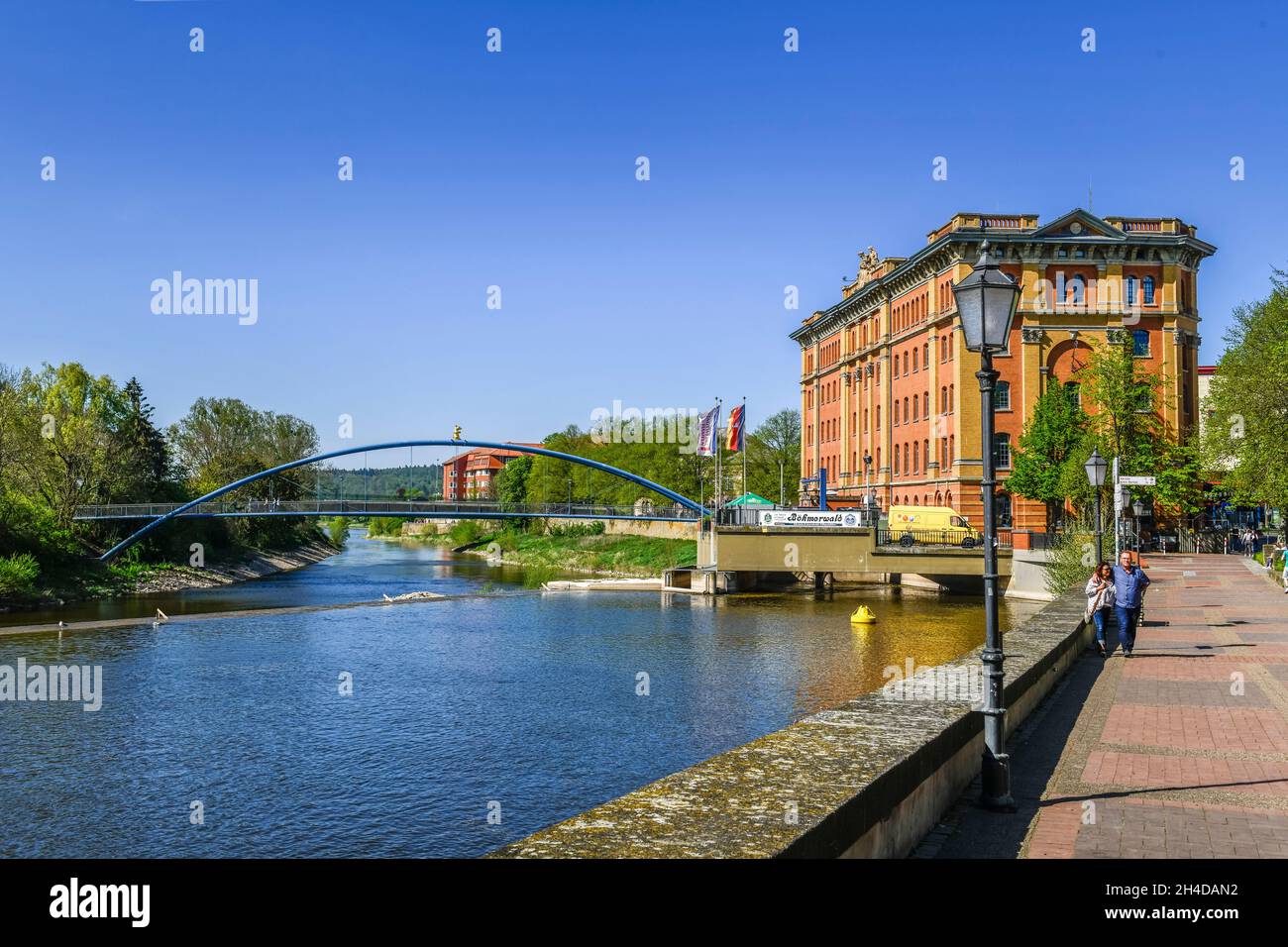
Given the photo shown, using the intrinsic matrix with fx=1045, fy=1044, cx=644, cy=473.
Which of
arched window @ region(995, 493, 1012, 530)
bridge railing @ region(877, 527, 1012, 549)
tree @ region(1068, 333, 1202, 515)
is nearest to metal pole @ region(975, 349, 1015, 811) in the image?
bridge railing @ region(877, 527, 1012, 549)

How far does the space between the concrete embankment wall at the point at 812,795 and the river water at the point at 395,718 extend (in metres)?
6.74

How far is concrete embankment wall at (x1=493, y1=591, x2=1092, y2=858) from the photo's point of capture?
475cm

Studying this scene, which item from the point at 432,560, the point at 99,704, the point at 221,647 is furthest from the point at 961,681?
the point at 432,560

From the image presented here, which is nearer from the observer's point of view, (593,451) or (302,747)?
(302,747)

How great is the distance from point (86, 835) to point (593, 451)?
93.4 meters

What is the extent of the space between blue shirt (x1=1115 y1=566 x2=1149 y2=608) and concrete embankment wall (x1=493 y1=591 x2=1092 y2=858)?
8.74 m

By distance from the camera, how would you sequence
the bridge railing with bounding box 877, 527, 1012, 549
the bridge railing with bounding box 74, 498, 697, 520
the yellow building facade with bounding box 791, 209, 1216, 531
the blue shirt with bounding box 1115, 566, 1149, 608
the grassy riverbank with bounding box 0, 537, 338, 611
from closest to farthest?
the blue shirt with bounding box 1115, 566, 1149, 608, the grassy riverbank with bounding box 0, 537, 338, 611, the bridge railing with bounding box 877, 527, 1012, 549, the yellow building facade with bounding box 791, 209, 1216, 531, the bridge railing with bounding box 74, 498, 697, 520

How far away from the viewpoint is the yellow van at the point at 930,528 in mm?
50812

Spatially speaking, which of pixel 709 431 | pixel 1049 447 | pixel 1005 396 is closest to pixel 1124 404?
pixel 1049 447

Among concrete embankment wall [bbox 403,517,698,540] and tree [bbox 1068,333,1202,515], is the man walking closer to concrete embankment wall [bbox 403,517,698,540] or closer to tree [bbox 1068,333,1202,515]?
tree [bbox 1068,333,1202,515]

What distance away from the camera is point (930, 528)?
5206cm

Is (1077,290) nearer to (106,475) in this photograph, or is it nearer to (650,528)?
(650,528)
